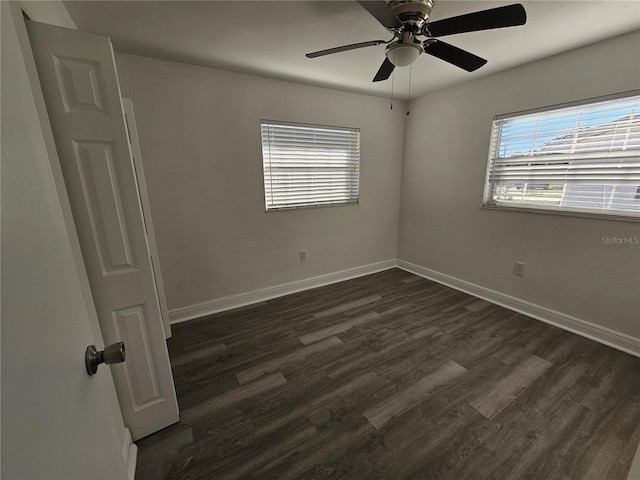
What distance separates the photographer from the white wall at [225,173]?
2.36m

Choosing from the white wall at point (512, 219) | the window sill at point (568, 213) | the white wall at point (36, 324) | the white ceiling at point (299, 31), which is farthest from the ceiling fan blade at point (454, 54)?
the white wall at point (36, 324)

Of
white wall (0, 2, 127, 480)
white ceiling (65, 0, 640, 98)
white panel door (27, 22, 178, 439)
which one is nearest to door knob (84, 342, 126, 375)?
white wall (0, 2, 127, 480)

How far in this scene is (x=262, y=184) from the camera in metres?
2.90

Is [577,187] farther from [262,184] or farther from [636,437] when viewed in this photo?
[262,184]

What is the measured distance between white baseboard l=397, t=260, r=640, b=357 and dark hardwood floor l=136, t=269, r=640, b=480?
94 mm

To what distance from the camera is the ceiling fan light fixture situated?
60.8 inches

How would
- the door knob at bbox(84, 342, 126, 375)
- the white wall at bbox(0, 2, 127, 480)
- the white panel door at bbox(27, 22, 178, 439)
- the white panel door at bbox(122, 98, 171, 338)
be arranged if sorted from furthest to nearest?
the white panel door at bbox(122, 98, 171, 338)
the white panel door at bbox(27, 22, 178, 439)
the door knob at bbox(84, 342, 126, 375)
the white wall at bbox(0, 2, 127, 480)

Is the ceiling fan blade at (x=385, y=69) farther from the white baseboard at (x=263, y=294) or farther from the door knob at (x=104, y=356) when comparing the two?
the white baseboard at (x=263, y=294)

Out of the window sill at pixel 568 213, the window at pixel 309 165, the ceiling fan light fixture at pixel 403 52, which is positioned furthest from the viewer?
the window at pixel 309 165

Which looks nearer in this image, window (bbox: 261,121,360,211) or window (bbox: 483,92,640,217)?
window (bbox: 483,92,640,217)

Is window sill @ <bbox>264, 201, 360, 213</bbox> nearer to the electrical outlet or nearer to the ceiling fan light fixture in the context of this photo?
the ceiling fan light fixture

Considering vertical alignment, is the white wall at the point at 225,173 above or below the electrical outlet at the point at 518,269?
above

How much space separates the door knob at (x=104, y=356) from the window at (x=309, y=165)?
94.3 inches

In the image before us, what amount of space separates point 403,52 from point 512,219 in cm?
214
